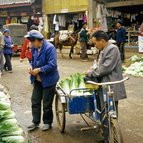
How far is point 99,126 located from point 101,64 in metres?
1.00

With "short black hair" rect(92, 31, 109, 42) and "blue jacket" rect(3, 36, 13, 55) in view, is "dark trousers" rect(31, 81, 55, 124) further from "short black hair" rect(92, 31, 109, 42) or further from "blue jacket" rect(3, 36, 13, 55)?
"blue jacket" rect(3, 36, 13, 55)

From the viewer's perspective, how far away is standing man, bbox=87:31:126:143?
545 cm

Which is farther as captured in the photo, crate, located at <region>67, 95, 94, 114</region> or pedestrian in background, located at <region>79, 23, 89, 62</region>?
pedestrian in background, located at <region>79, 23, 89, 62</region>

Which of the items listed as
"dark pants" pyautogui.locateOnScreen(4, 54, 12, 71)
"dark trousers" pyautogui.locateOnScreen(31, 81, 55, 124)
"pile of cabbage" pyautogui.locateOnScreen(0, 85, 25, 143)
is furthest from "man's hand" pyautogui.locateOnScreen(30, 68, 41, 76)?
"dark pants" pyautogui.locateOnScreen(4, 54, 12, 71)

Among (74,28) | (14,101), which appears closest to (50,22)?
(74,28)

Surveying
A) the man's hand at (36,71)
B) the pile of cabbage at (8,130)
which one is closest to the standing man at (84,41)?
the man's hand at (36,71)

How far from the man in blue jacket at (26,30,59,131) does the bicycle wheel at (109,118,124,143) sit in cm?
171

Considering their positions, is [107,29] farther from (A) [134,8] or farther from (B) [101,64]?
(B) [101,64]

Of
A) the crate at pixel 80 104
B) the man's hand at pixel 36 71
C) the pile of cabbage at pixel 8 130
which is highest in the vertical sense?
the man's hand at pixel 36 71

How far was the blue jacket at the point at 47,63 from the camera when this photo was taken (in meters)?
6.32

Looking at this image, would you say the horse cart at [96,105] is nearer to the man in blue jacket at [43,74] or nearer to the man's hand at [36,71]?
the man in blue jacket at [43,74]

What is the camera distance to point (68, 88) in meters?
6.46

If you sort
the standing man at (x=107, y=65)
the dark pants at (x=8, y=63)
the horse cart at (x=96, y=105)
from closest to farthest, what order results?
the horse cart at (x=96, y=105) < the standing man at (x=107, y=65) < the dark pants at (x=8, y=63)

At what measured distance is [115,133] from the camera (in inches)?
199
